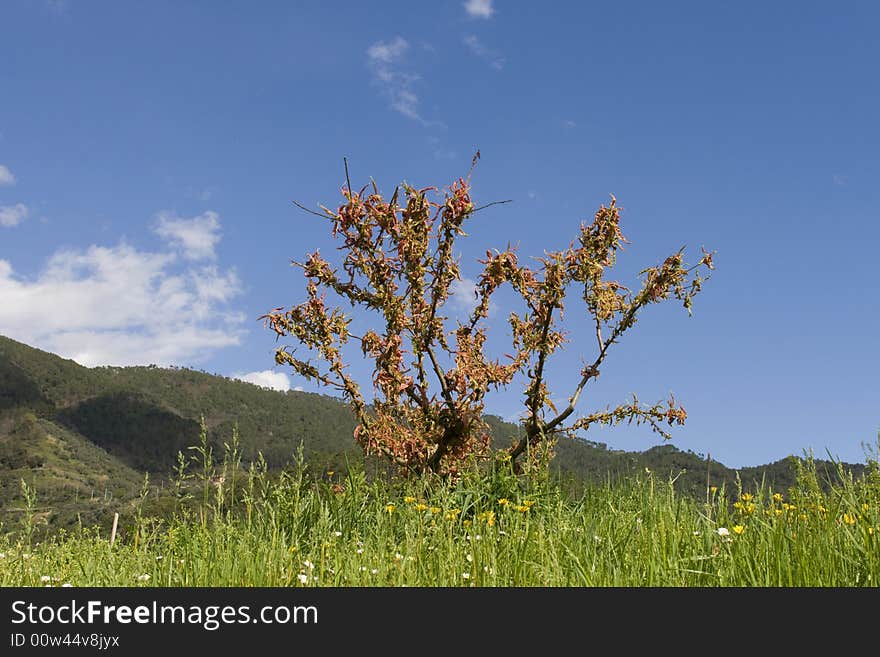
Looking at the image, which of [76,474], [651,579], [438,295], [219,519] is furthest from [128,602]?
[76,474]

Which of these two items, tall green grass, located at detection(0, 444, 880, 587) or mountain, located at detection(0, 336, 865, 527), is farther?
mountain, located at detection(0, 336, 865, 527)

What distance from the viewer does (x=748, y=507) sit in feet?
16.7

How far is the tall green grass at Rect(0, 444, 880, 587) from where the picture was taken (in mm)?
4117

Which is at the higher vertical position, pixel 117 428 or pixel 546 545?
pixel 117 428

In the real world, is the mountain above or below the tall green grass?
above

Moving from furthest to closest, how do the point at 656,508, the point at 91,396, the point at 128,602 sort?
the point at 91,396
the point at 656,508
the point at 128,602

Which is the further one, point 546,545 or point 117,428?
point 117,428

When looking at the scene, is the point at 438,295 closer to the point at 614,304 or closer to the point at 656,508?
the point at 614,304

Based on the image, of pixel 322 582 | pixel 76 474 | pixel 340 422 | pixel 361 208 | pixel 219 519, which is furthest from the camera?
pixel 340 422

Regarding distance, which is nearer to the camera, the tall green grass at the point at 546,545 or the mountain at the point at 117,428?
the tall green grass at the point at 546,545

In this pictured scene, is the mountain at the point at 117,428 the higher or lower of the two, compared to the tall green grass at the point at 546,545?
higher

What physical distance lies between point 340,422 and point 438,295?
534 feet

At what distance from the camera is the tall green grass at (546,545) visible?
4.12 meters

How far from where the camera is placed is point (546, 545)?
16.0 feet
